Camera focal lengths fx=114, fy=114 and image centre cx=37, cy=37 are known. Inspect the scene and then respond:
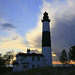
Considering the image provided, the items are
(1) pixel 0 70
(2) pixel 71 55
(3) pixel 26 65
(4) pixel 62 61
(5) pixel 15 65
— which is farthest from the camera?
(4) pixel 62 61

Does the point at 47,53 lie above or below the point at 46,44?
below

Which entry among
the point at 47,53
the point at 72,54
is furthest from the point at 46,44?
the point at 72,54

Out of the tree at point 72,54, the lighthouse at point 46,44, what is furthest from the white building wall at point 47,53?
the tree at point 72,54

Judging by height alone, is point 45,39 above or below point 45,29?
below

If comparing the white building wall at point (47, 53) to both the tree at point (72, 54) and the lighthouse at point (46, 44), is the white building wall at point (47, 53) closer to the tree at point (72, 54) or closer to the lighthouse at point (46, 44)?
the lighthouse at point (46, 44)

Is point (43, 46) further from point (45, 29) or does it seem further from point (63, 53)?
point (63, 53)

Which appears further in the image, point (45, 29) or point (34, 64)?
point (45, 29)

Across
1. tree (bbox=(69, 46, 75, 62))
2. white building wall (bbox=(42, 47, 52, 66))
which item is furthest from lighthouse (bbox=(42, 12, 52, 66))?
tree (bbox=(69, 46, 75, 62))

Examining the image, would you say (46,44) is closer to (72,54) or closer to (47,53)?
(47,53)

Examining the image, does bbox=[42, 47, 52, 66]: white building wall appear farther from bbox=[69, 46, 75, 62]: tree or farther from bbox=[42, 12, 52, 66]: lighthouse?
bbox=[69, 46, 75, 62]: tree

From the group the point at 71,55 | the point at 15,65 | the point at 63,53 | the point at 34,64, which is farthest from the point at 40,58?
the point at 63,53

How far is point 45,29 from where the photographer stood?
4084cm

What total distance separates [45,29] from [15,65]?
16.2 m

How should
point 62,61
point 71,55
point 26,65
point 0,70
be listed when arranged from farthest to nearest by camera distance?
point 62,61, point 71,55, point 26,65, point 0,70
